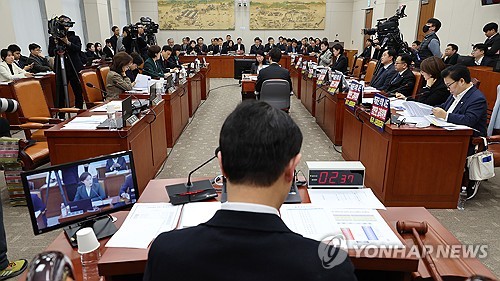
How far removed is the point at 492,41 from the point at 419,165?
4.47 meters

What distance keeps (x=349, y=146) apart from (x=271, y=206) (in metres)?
3.25

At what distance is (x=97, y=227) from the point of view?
4.72 ft

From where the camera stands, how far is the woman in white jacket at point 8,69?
222 inches

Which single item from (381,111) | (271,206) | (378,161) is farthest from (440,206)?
(271,206)

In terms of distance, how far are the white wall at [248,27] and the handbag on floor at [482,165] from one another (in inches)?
463

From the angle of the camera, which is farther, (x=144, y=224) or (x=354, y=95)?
(x=354, y=95)

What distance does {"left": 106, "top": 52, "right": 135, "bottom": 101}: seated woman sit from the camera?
4051mm

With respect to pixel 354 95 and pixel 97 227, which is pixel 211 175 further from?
pixel 97 227

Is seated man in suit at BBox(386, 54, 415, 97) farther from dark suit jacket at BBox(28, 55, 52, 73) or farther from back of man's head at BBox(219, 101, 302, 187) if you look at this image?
dark suit jacket at BBox(28, 55, 52, 73)

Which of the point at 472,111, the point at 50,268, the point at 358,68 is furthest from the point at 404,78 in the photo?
the point at 50,268

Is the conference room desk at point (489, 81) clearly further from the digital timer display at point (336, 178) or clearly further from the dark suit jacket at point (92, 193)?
→ the dark suit jacket at point (92, 193)

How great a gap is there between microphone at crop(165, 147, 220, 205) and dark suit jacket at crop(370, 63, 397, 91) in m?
3.69

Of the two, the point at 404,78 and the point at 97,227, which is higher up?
the point at 404,78

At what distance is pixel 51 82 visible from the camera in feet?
19.3
